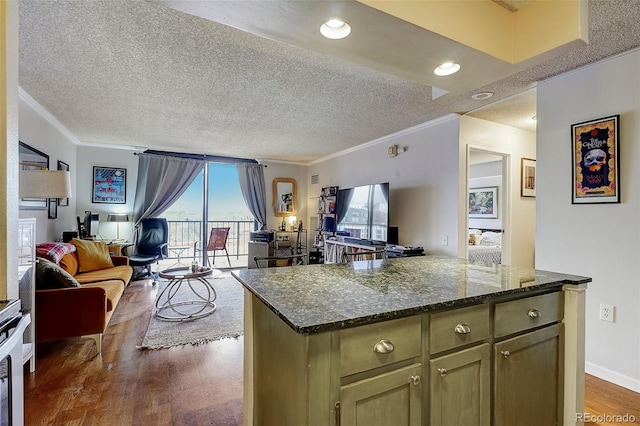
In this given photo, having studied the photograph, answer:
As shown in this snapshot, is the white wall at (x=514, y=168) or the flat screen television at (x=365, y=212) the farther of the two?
the flat screen television at (x=365, y=212)

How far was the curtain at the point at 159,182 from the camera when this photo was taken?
557cm

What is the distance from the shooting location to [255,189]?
646 centimetres

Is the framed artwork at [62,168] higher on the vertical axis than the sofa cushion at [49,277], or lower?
higher

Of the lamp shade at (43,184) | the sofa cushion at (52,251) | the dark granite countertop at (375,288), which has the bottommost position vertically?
the sofa cushion at (52,251)

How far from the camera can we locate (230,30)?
1953 millimetres

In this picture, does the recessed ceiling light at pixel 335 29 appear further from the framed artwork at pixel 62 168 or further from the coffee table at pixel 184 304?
the framed artwork at pixel 62 168

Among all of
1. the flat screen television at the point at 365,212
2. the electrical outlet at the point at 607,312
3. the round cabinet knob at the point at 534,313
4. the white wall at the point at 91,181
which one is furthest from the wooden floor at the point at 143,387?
the white wall at the point at 91,181

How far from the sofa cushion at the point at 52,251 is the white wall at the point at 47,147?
15.5 inches

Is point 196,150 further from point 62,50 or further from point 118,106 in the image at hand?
point 62,50

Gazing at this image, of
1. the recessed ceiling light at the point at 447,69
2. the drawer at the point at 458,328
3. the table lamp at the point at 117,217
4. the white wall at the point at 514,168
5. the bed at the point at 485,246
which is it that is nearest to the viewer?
the drawer at the point at 458,328

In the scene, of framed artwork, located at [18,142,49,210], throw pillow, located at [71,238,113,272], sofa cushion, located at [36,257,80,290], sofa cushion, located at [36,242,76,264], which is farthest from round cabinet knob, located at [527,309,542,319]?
throw pillow, located at [71,238,113,272]

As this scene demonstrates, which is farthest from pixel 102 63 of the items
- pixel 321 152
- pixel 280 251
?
pixel 280 251

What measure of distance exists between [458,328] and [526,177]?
12.3 ft

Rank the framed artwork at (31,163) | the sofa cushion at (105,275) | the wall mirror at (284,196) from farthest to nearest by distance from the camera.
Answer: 1. the wall mirror at (284,196)
2. the sofa cushion at (105,275)
3. the framed artwork at (31,163)
